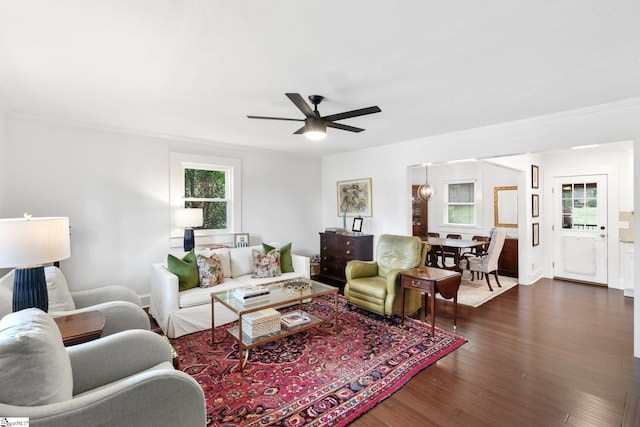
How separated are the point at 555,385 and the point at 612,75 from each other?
244 centimetres

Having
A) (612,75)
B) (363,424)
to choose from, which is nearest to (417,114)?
(612,75)

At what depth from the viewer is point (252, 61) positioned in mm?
2100

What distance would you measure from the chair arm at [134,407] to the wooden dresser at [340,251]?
3736 mm

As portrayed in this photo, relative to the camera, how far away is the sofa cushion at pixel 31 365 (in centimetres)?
106

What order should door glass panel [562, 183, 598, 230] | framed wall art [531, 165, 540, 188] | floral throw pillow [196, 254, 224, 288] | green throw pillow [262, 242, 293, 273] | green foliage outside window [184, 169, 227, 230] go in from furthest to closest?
framed wall art [531, 165, 540, 188], door glass panel [562, 183, 598, 230], green foliage outside window [184, 169, 227, 230], green throw pillow [262, 242, 293, 273], floral throw pillow [196, 254, 224, 288]

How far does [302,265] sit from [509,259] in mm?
4217

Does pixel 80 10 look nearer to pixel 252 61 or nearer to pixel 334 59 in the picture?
pixel 252 61

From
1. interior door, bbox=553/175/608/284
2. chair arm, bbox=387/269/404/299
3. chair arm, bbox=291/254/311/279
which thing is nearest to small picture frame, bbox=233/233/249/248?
chair arm, bbox=291/254/311/279

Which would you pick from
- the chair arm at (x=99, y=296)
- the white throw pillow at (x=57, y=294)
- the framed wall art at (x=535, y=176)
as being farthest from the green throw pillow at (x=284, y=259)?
the framed wall art at (x=535, y=176)

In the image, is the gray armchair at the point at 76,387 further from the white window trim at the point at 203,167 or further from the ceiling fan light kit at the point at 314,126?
the white window trim at the point at 203,167

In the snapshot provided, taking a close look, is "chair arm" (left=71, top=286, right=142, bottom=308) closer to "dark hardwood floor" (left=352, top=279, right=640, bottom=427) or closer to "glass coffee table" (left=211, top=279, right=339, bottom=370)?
"glass coffee table" (left=211, top=279, right=339, bottom=370)

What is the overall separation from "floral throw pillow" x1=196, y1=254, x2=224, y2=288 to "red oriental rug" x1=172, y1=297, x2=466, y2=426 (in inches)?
22.1

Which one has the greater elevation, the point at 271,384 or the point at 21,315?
the point at 21,315

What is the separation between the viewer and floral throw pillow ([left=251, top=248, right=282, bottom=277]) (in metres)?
4.04
